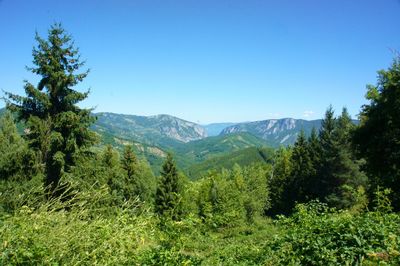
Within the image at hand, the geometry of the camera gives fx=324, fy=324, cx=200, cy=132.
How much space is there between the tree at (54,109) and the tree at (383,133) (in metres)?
18.1

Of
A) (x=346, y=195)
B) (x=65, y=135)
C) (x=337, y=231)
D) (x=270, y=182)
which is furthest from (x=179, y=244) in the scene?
(x=270, y=182)

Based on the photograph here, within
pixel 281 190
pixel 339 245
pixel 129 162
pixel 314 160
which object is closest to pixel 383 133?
pixel 339 245

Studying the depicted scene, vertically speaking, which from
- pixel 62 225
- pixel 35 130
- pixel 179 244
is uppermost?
pixel 35 130

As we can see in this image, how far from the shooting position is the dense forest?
457 cm

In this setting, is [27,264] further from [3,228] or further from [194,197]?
[194,197]

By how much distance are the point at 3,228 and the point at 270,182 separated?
185 ft

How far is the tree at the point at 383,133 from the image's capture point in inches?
769

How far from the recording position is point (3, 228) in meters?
3.89

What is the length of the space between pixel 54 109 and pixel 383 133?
65.4 ft

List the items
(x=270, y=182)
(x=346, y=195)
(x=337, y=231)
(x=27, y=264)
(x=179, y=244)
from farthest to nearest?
(x=270, y=182)
(x=346, y=195)
(x=337, y=231)
(x=179, y=244)
(x=27, y=264)

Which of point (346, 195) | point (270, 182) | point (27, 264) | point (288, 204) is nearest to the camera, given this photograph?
point (27, 264)

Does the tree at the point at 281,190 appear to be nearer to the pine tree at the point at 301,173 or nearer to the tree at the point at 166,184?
the pine tree at the point at 301,173

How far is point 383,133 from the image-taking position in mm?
20375

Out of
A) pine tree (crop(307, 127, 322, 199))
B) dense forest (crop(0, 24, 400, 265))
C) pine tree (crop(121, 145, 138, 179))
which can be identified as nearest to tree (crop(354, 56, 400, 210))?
dense forest (crop(0, 24, 400, 265))
